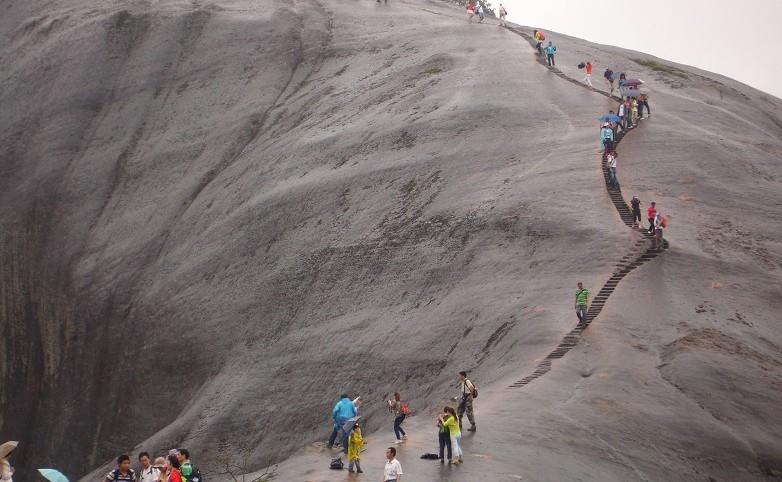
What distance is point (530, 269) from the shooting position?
3953cm

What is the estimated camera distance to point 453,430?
1030 inches

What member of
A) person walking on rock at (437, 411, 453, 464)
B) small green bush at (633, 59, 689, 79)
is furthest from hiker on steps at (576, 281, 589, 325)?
small green bush at (633, 59, 689, 79)

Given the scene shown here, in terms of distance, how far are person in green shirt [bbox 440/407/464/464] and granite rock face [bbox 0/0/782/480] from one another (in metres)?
1.77

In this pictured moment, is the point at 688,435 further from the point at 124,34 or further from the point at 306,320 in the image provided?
the point at 124,34

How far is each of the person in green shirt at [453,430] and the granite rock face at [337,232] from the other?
5.82 feet

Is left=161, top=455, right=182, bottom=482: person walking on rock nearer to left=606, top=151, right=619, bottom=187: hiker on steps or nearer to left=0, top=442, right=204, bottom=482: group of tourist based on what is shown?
left=0, top=442, right=204, bottom=482: group of tourist

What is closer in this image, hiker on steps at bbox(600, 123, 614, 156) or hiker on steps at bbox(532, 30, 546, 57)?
hiker on steps at bbox(600, 123, 614, 156)

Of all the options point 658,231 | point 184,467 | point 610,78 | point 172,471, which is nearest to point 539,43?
point 610,78

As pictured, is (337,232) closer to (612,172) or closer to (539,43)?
(612,172)

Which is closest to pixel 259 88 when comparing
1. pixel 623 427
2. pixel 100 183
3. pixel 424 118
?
pixel 100 183

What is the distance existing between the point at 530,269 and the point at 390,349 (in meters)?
5.41

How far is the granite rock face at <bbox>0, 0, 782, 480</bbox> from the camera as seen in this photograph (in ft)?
116

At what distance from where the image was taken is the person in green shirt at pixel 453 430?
26.2 metres

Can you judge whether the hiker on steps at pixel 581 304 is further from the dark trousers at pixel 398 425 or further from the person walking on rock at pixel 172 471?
the person walking on rock at pixel 172 471
